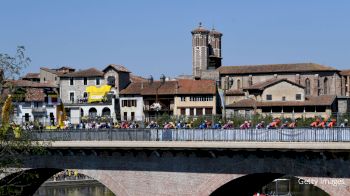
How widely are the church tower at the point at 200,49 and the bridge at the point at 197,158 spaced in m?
102

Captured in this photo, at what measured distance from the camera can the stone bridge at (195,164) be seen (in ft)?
102

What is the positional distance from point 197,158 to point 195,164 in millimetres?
312

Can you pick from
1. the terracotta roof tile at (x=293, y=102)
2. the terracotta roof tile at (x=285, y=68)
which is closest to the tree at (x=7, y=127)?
the terracotta roof tile at (x=293, y=102)

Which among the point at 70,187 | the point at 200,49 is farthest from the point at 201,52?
the point at 70,187

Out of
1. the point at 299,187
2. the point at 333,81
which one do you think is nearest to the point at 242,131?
the point at 299,187

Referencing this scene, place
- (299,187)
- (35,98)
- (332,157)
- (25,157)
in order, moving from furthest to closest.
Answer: (35,98) → (299,187) → (25,157) → (332,157)

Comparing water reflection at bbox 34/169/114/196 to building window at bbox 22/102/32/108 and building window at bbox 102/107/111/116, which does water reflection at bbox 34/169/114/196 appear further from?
building window at bbox 102/107/111/116

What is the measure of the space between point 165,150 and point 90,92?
6049 cm

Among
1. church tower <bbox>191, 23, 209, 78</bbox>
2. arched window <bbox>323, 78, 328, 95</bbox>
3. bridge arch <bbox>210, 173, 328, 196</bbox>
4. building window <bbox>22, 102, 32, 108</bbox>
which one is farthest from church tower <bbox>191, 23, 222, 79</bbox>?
bridge arch <bbox>210, 173, 328, 196</bbox>

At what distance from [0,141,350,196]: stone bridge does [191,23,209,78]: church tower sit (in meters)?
102

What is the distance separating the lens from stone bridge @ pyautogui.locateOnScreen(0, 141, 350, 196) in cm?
3100

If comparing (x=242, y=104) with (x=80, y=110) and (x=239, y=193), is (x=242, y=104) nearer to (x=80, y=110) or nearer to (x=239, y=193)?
(x=80, y=110)

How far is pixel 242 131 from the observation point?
34.1 metres

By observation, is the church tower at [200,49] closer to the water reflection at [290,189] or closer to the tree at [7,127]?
the water reflection at [290,189]
